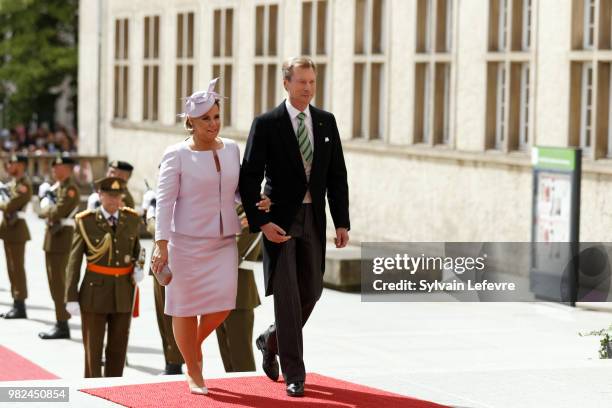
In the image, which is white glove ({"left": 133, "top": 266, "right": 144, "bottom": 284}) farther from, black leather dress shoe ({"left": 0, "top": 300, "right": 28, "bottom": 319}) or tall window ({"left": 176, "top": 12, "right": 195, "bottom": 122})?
tall window ({"left": 176, "top": 12, "right": 195, "bottom": 122})

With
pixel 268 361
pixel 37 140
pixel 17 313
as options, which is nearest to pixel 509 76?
pixel 17 313

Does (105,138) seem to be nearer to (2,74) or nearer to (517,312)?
(2,74)

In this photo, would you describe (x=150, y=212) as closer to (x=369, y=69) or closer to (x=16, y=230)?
(x=16, y=230)

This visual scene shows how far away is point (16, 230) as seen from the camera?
20672 millimetres

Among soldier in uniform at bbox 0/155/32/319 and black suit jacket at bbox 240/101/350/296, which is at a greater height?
black suit jacket at bbox 240/101/350/296

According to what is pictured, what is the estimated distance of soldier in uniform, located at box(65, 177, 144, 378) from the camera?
45.6 feet

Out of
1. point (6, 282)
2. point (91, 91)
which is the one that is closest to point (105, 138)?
point (91, 91)

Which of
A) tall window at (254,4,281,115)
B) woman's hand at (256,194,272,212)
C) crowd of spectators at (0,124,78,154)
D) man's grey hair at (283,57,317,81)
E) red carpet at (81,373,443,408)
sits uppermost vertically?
tall window at (254,4,281,115)

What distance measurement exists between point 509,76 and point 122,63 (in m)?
21.2

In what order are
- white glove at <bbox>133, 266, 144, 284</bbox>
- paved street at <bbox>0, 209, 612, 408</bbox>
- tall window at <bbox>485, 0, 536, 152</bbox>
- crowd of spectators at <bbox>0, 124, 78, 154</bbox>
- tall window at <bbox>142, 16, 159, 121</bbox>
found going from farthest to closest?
crowd of spectators at <bbox>0, 124, 78, 154</bbox> < tall window at <bbox>142, 16, 159, 121</bbox> < tall window at <bbox>485, 0, 536, 152</bbox> < white glove at <bbox>133, 266, 144, 284</bbox> < paved street at <bbox>0, 209, 612, 408</bbox>

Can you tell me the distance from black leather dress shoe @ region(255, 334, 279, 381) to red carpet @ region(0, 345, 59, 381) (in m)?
4.56

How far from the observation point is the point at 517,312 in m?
21.1

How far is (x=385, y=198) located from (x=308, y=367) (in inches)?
523

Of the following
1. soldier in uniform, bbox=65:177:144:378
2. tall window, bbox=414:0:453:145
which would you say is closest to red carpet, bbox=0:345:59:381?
soldier in uniform, bbox=65:177:144:378
